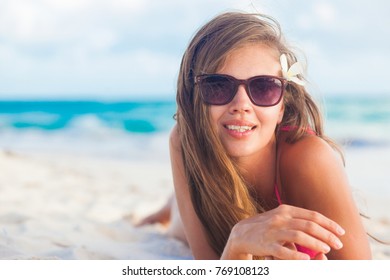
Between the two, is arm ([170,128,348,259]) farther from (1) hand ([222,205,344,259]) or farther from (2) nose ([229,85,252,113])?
(2) nose ([229,85,252,113])

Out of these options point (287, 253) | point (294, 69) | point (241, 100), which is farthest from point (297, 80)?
point (287, 253)

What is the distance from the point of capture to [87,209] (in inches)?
182

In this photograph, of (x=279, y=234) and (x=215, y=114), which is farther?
(x=215, y=114)

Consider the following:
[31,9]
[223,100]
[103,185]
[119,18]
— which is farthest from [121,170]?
[119,18]

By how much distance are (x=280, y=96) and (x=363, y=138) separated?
10320mm

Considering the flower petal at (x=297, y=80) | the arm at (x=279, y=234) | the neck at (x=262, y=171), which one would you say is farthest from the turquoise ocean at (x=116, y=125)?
the arm at (x=279, y=234)

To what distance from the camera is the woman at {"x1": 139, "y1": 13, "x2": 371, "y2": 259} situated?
2.14m

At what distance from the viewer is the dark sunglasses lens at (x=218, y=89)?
216 cm

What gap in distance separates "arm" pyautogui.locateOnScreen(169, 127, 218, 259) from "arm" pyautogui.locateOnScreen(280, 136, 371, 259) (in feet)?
1.69

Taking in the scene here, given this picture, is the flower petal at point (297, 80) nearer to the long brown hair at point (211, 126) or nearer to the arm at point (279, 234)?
the long brown hair at point (211, 126)

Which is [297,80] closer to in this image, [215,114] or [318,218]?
[215,114]

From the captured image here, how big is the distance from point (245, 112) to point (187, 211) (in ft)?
2.28

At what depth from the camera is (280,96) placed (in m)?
2.21
